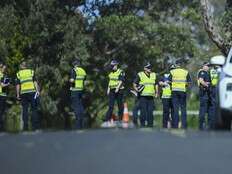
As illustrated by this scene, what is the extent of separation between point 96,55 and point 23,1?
4896mm

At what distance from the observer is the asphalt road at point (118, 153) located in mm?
7808

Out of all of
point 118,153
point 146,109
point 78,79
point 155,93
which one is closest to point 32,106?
point 78,79

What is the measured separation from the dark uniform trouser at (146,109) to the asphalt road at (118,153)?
29.1 feet

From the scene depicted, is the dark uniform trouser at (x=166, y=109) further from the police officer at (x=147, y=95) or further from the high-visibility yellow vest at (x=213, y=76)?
the high-visibility yellow vest at (x=213, y=76)

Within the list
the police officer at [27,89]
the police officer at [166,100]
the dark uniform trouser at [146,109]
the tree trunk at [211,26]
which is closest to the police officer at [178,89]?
the police officer at [166,100]

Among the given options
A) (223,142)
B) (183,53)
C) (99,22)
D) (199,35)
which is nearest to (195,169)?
(223,142)

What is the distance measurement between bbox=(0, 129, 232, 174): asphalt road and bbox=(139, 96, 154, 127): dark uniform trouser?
8870mm

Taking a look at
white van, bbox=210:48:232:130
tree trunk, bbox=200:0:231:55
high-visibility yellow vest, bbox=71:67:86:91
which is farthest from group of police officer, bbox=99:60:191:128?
white van, bbox=210:48:232:130

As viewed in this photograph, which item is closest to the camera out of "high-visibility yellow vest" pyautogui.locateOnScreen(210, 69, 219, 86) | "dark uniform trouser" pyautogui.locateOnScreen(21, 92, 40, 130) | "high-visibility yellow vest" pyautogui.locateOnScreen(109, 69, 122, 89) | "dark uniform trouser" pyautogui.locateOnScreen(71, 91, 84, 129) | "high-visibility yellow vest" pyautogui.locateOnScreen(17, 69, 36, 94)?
"dark uniform trouser" pyautogui.locateOnScreen(21, 92, 40, 130)

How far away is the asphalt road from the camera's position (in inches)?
307

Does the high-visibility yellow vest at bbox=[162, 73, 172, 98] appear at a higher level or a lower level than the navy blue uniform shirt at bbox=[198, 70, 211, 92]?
lower

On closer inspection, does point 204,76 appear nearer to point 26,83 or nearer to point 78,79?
point 78,79

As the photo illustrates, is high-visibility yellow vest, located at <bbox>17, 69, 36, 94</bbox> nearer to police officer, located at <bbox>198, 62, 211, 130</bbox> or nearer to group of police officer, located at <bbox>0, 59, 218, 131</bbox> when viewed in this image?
group of police officer, located at <bbox>0, 59, 218, 131</bbox>

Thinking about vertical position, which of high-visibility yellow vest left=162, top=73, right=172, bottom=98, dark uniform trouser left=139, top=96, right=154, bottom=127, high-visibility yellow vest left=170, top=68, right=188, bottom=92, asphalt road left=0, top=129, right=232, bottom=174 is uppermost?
high-visibility yellow vest left=170, top=68, right=188, bottom=92
